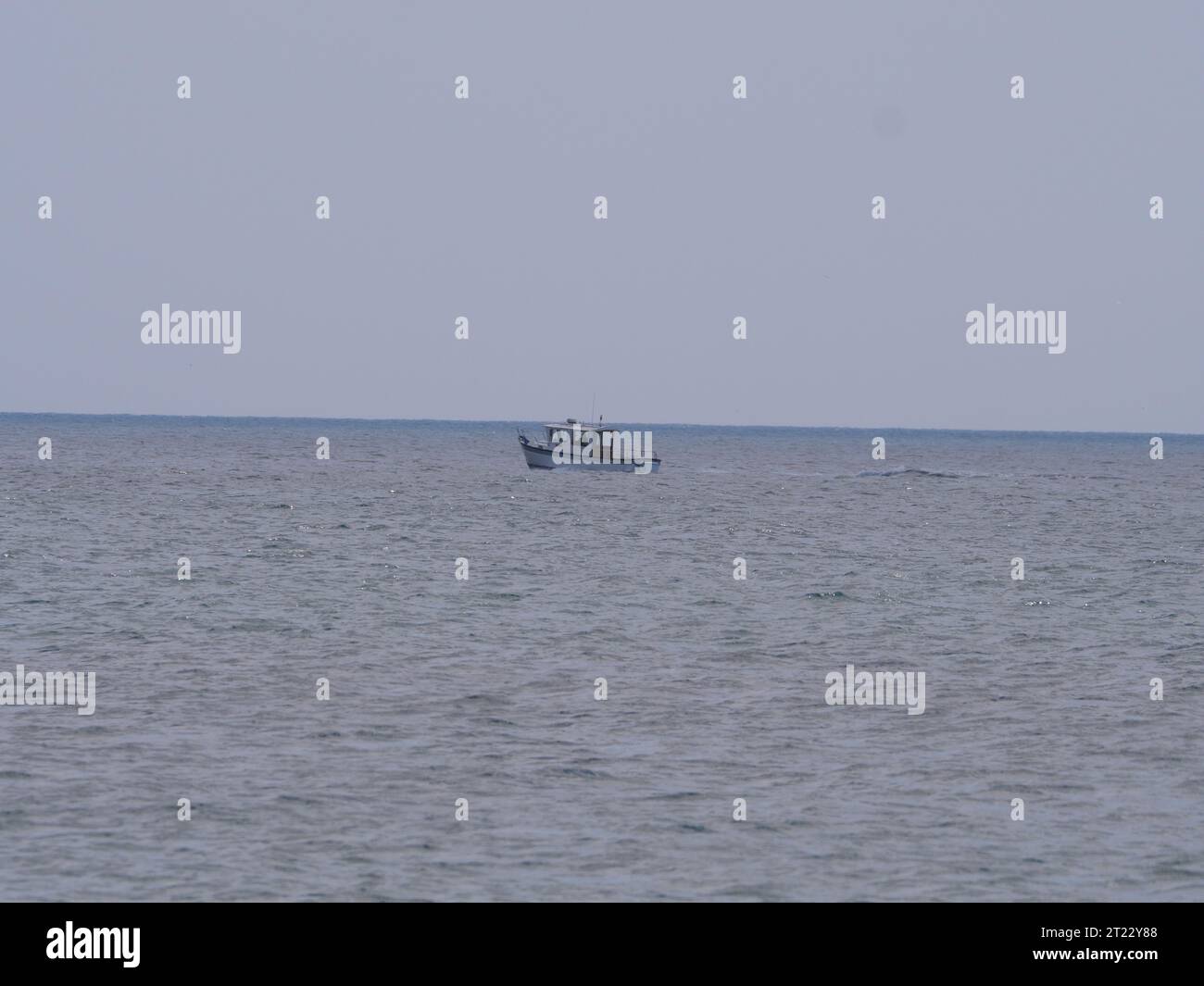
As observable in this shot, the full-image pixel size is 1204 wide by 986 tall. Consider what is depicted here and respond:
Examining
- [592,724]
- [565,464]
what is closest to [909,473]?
[565,464]

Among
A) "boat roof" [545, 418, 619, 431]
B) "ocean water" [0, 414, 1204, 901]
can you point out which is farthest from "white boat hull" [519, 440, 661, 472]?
"ocean water" [0, 414, 1204, 901]

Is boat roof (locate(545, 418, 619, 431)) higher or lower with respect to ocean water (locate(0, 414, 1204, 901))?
higher

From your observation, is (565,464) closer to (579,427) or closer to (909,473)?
(579,427)

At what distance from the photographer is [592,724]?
20906 mm

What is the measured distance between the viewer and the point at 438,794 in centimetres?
1705

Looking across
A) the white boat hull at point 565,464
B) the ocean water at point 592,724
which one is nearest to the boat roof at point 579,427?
the white boat hull at point 565,464

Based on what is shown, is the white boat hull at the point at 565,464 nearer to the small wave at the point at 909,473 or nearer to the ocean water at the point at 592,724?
the small wave at the point at 909,473

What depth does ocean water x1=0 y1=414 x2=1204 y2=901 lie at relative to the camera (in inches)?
576

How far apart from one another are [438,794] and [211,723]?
481 cm

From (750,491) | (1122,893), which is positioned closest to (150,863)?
(1122,893)

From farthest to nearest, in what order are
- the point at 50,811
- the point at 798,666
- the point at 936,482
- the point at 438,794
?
the point at 936,482
the point at 798,666
the point at 438,794
the point at 50,811

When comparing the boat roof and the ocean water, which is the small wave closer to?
the boat roof

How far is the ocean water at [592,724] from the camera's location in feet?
48.0
